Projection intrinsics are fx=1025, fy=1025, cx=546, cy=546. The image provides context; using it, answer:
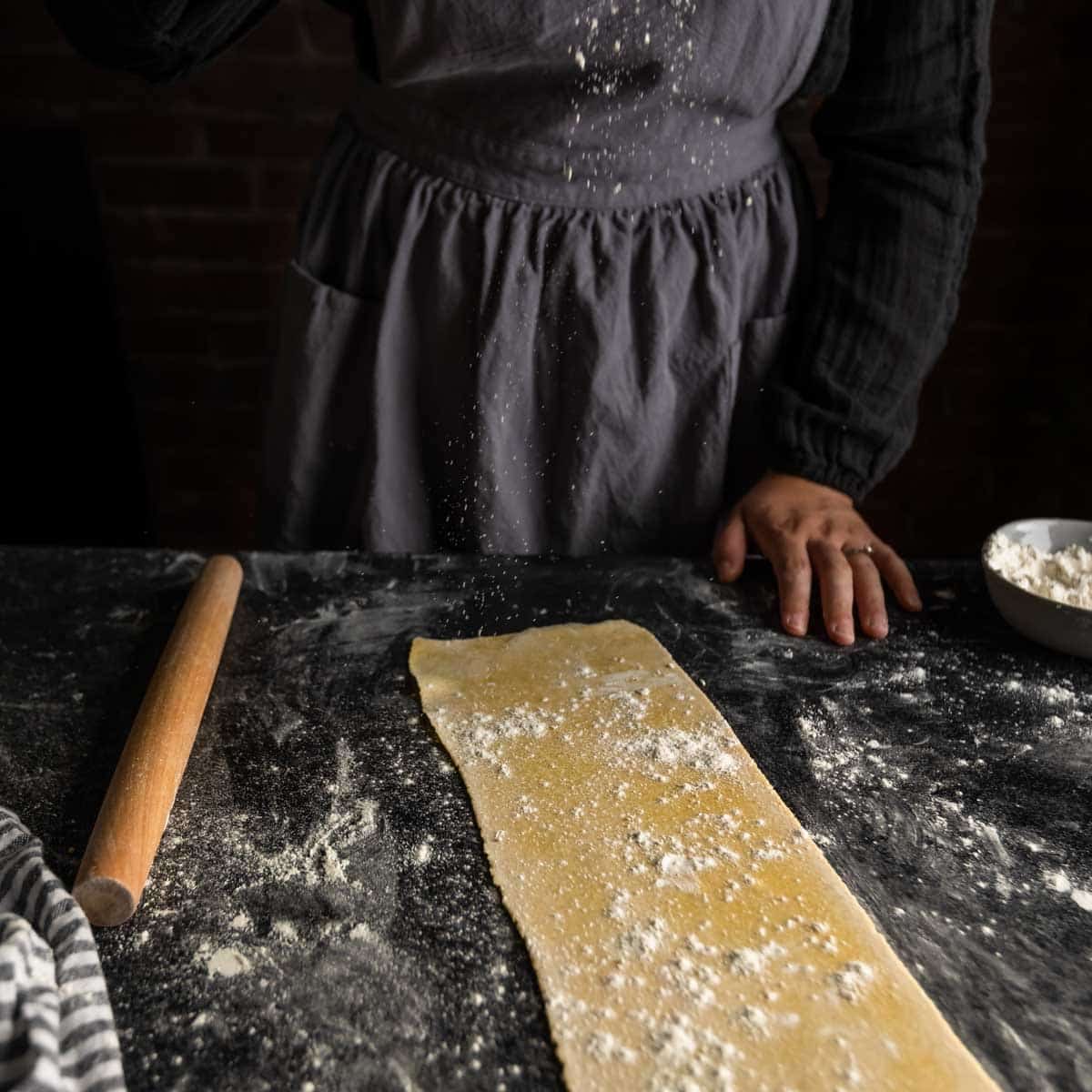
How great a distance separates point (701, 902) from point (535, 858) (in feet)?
0.36

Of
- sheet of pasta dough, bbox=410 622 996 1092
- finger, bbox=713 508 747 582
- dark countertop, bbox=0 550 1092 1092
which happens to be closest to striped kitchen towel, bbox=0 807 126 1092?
dark countertop, bbox=0 550 1092 1092

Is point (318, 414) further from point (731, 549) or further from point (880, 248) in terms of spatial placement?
point (880, 248)

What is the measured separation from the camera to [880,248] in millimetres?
1117

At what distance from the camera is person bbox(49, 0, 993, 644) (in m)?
0.99

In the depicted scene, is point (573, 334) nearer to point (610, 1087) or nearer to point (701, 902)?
point (701, 902)

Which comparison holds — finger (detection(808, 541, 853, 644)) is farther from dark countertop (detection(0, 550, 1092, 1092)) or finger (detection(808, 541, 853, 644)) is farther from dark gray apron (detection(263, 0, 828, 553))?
dark gray apron (detection(263, 0, 828, 553))

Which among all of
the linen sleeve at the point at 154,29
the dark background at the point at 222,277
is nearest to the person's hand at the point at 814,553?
the linen sleeve at the point at 154,29

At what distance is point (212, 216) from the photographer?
6.69 feet

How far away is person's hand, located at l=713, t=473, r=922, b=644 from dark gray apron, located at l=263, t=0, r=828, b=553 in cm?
11

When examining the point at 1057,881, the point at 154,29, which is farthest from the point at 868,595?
the point at 154,29

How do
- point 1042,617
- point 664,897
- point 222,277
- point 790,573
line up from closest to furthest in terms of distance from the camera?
point 664,897 < point 1042,617 < point 790,573 < point 222,277

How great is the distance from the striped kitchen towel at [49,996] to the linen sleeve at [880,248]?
0.82 meters

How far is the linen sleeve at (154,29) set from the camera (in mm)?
977

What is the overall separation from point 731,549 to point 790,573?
77 mm
